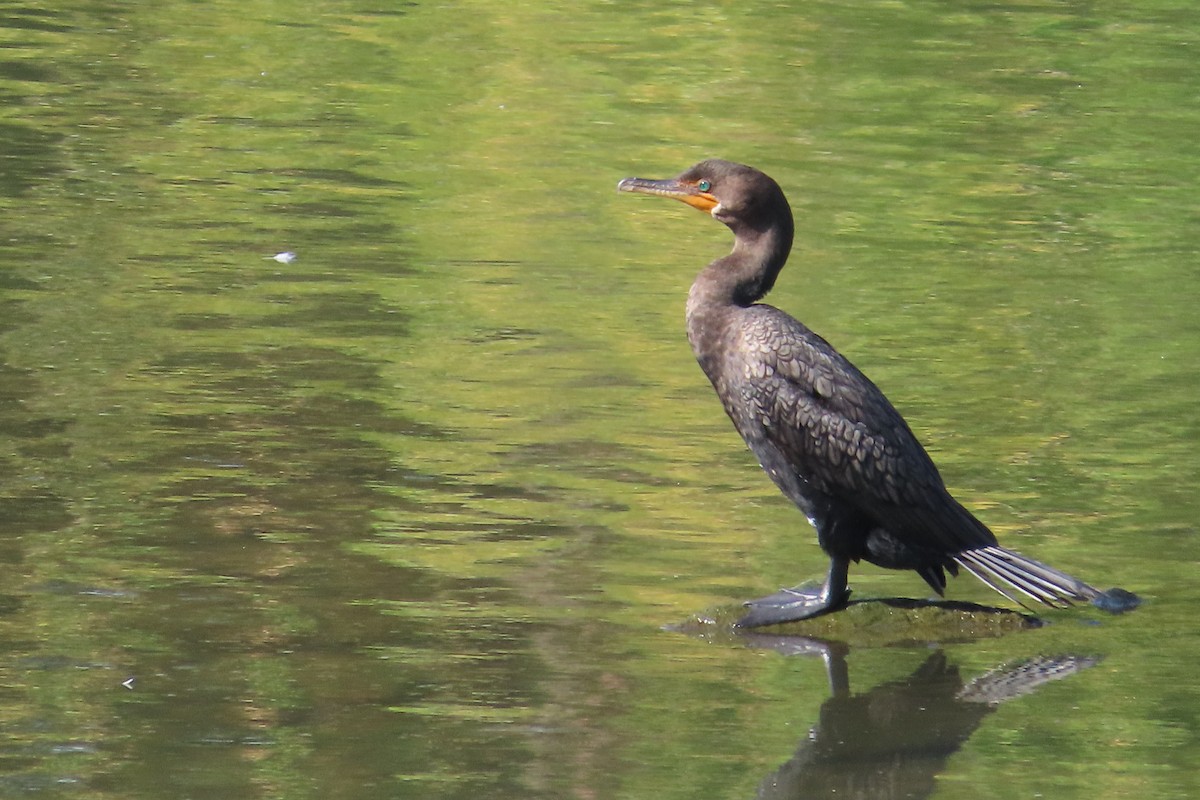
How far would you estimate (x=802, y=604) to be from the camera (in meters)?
6.08

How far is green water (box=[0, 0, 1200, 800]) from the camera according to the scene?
5.30 meters

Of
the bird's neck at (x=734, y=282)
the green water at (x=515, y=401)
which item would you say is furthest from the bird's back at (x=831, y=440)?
the green water at (x=515, y=401)

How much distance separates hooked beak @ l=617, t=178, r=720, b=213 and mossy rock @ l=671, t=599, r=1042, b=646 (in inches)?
48.6

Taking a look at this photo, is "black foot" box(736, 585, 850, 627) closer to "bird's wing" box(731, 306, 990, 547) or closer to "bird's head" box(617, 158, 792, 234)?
"bird's wing" box(731, 306, 990, 547)

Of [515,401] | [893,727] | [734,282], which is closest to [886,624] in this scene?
[893,727]

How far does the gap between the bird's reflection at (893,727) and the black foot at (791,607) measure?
7 centimetres

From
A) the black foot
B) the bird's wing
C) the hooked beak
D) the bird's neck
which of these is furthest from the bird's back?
the hooked beak

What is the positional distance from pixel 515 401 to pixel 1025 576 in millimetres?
2656

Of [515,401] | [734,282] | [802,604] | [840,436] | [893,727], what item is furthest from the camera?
[515,401]

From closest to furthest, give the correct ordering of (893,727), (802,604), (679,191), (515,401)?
(893,727)
(802,604)
(679,191)
(515,401)

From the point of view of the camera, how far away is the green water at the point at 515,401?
5305mm

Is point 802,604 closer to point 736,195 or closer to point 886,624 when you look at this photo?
point 886,624

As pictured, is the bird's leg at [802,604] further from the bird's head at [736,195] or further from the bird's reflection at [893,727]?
the bird's head at [736,195]

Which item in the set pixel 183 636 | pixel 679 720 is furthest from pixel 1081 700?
pixel 183 636
